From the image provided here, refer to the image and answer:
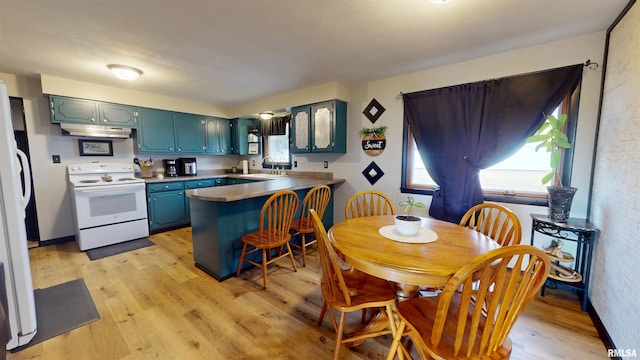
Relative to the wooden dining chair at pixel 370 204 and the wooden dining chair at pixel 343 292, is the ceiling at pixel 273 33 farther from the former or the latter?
the wooden dining chair at pixel 343 292

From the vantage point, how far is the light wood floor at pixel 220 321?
1.57 metres

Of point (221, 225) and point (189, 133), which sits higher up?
point (189, 133)

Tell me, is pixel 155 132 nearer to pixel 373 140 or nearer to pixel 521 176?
pixel 373 140

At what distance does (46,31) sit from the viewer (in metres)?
1.97

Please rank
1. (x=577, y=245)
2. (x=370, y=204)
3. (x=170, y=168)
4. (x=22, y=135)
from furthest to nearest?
1. (x=170, y=168)
2. (x=22, y=135)
3. (x=370, y=204)
4. (x=577, y=245)

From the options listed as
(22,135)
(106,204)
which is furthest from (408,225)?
(22,135)

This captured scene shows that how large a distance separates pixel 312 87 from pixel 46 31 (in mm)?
2652

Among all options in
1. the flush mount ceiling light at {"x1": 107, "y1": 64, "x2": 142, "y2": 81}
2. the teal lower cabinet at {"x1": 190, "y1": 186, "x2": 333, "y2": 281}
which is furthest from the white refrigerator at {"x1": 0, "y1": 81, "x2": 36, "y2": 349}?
the flush mount ceiling light at {"x1": 107, "y1": 64, "x2": 142, "y2": 81}

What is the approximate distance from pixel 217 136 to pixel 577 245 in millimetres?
5307

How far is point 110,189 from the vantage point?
128 inches

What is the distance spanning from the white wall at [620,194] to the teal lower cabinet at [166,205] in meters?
4.93

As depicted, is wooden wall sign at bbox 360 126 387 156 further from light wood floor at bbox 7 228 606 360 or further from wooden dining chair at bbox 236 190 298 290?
light wood floor at bbox 7 228 606 360

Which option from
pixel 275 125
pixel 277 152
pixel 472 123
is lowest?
pixel 277 152

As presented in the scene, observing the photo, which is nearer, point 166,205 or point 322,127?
point 322,127
